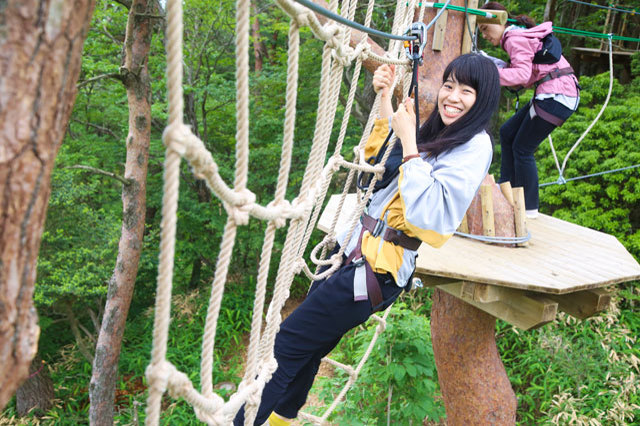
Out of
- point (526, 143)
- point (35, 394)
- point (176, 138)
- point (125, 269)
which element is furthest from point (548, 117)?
point (35, 394)

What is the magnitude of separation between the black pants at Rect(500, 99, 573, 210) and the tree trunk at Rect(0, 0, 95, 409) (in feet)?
7.16

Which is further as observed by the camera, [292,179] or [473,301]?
[292,179]

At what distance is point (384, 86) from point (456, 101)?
36 cm

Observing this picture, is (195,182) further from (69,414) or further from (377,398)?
(377,398)

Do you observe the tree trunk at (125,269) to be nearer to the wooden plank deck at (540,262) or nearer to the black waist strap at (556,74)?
the wooden plank deck at (540,262)

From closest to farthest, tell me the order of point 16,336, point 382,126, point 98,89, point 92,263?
point 16,336 < point 382,126 < point 92,263 < point 98,89

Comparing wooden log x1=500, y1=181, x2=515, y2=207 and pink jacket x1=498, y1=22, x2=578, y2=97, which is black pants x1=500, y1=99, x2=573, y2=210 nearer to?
pink jacket x1=498, y1=22, x2=578, y2=97

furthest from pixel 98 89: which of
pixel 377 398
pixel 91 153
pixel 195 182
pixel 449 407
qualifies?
pixel 449 407

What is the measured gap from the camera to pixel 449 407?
220cm

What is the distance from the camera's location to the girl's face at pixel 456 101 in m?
1.42

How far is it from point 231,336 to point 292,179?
2046 millimetres

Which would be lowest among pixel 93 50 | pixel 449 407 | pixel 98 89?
pixel 449 407

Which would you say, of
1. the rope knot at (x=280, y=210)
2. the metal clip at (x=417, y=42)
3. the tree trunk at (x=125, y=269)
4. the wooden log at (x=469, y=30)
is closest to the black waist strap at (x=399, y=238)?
the rope knot at (x=280, y=210)

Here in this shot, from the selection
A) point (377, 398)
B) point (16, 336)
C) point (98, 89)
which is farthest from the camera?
point (98, 89)
